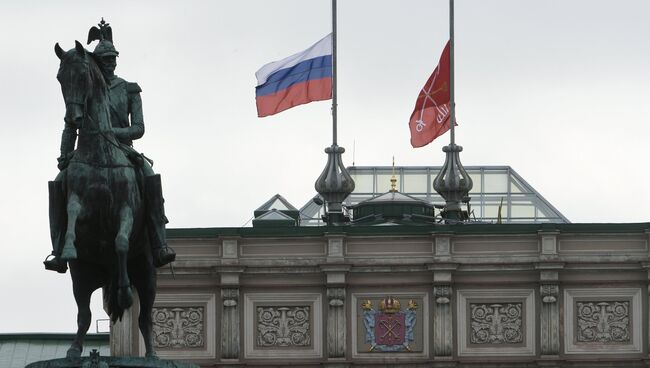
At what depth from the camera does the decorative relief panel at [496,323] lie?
96.0 m

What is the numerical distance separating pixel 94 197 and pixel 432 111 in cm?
6629

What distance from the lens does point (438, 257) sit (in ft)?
316

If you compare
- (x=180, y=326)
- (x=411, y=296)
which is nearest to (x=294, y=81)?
(x=411, y=296)

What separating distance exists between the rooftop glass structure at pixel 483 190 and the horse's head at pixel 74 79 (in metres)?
73.4

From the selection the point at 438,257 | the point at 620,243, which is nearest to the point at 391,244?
the point at 438,257

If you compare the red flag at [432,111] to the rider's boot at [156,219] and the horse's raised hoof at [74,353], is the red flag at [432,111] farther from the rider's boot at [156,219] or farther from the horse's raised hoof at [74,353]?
the horse's raised hoof at [74,353]

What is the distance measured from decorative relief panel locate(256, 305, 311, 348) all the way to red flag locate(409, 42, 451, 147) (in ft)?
30.5

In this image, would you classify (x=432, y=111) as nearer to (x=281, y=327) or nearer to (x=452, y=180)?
(x=452, y=180)

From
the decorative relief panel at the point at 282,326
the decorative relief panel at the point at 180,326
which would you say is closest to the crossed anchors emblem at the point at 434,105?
the decorative relief panel at the point at 282,326

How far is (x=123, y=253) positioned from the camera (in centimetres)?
3650

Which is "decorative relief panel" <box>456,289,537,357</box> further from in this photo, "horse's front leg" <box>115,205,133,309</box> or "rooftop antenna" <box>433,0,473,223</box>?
"horse's front leg" <box>115,205,133,309</box>

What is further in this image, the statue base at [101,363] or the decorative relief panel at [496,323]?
the decorative relief panel at [496,323]

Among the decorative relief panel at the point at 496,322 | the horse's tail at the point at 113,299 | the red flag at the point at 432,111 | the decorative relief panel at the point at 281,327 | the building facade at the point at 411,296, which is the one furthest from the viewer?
the red flag at the point at 432,111

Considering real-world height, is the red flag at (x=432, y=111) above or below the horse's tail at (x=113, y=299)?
above
